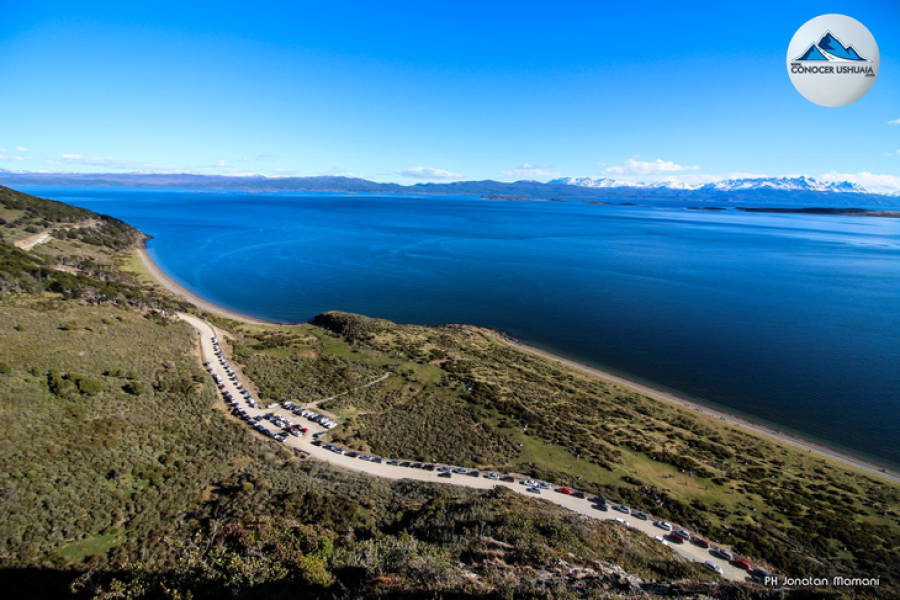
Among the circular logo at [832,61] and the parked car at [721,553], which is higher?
the circular logo at [832,61]

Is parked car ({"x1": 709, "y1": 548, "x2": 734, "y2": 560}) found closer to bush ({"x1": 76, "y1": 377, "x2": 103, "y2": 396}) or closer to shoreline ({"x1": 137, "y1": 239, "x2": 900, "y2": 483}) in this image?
shoreline ({"x1": 137, "y1": 239, "x2": 900, "y2": 483})

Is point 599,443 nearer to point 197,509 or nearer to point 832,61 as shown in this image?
point 197,509

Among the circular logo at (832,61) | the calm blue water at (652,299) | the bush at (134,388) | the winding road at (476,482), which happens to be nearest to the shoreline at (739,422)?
the calm blue water at (652,299)

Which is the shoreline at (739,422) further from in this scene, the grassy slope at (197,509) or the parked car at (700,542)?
the grassy slope at (197,509)

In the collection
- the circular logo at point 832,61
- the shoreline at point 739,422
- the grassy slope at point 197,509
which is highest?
the circular logo at point 832,61

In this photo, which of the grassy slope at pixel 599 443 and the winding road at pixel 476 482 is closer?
the winding road at pixel 476 482

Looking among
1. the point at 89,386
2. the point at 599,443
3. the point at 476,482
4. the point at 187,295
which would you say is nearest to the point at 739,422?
the point at 599,443

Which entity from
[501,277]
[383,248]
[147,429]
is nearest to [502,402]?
[147,429]
